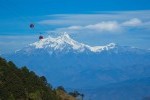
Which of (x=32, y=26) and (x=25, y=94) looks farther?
(x=25, y=94)

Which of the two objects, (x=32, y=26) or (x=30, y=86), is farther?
(x=30, y=86)

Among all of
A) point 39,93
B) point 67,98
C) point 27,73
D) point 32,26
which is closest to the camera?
point 32,26

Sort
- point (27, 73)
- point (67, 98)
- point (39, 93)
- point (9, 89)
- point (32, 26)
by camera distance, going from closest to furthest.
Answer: point (32, 26)
point (9, 89)
point (39, 93)
point (27, 73)
point (67, 98)

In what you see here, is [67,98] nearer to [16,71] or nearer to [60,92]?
[60,92]

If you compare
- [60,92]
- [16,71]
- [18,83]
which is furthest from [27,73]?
[60,92]

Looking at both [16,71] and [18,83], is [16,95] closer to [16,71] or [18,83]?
[18,83]

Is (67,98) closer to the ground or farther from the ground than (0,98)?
farther from the ground

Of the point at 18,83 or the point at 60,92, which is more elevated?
the point at 60,92

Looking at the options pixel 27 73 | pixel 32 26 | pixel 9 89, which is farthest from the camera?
pixel 27 73

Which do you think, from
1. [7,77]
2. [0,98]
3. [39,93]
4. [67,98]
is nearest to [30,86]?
[39,93]

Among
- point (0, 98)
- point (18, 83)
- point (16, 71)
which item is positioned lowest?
point (0, 98)
